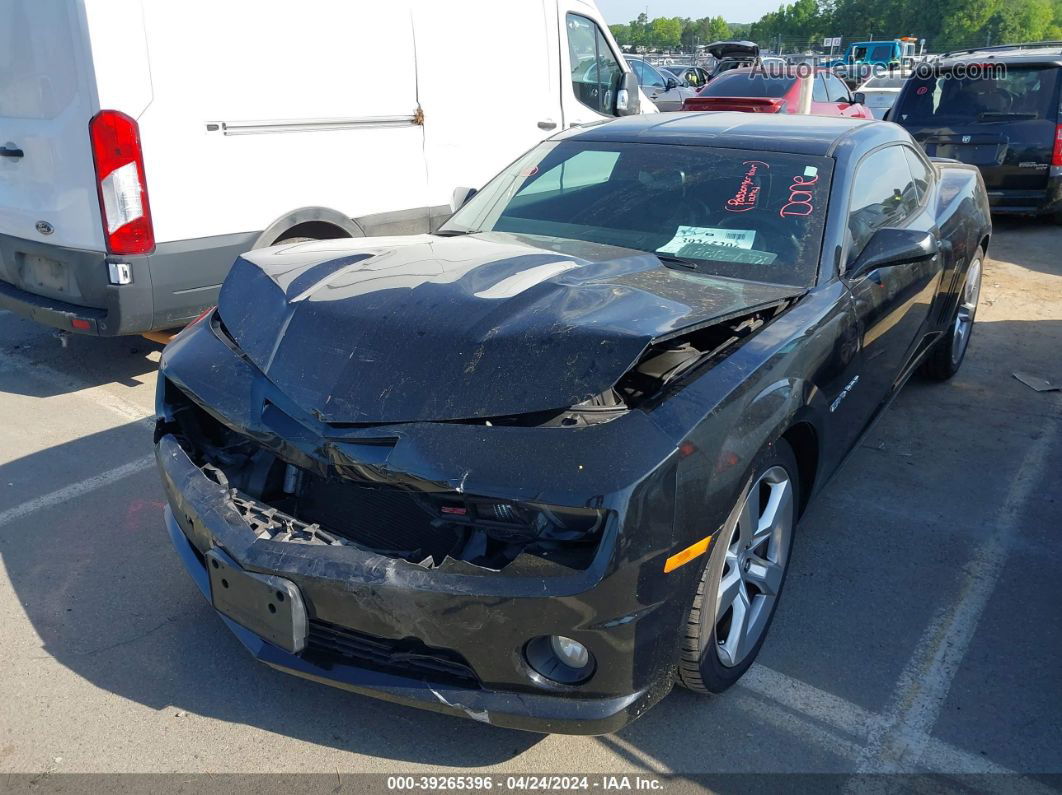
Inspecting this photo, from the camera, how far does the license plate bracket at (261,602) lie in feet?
7.21

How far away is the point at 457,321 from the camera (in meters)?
2.52

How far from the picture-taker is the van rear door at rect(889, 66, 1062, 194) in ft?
28.0

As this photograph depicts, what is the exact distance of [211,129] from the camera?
4.59 meters

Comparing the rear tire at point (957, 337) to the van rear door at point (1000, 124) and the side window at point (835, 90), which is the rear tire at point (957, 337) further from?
the side window at point (835, 90)

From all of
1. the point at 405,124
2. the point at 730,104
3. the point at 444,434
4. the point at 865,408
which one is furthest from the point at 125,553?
the point at 730,104

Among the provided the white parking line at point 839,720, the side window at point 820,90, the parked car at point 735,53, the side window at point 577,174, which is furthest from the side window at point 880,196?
the parked car at point 735,53

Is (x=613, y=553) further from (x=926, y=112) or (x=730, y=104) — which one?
(x=730, y=104)

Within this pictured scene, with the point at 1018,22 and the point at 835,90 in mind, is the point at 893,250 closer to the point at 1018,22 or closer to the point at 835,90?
the point at 835,90

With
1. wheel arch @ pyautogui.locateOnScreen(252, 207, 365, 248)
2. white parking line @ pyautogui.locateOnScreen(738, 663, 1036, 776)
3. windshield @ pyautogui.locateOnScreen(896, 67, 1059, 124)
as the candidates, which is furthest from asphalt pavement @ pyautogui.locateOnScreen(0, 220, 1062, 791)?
windshield @ pyautogui.locateOnScreen(896, 67, 1059, 124)

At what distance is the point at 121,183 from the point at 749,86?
32.2 ft

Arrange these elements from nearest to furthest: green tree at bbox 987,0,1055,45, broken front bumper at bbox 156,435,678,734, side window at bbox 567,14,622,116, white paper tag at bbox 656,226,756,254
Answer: broken front bumper at bbox 156,435,678,734
white paper tag at bbox 656,226,756,254
side window at bbox 567,14,622,116
green tree at bbox 987,0,1055,45

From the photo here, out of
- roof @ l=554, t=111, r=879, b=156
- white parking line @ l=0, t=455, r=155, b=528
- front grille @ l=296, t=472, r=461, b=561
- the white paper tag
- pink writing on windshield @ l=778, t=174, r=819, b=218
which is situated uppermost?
roof @ l=554, t=111, r=879, b=156

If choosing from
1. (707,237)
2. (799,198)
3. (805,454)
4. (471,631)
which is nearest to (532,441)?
(471,631)

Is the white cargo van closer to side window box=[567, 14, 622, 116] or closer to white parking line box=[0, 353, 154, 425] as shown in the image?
white parking line box=[0, 353, 154, 425]
